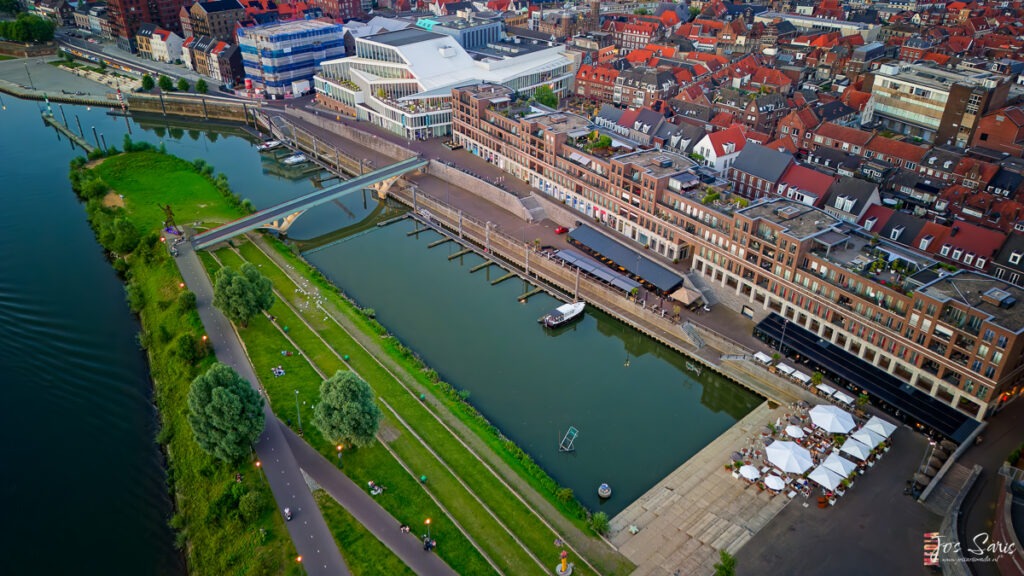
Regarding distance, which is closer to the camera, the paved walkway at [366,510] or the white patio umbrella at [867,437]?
the paved walkway at [366,510]

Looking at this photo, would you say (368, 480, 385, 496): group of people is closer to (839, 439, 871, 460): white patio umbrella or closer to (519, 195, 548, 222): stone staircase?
(839, 439, 871, 460): white patio umbrella

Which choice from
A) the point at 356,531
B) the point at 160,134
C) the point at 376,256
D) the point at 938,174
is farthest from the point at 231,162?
the point at 938,174

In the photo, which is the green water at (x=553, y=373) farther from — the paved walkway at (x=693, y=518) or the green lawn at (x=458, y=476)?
the green lawn at (x=458, y=476)

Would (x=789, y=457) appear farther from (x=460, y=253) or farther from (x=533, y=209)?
(x=533, y=209)

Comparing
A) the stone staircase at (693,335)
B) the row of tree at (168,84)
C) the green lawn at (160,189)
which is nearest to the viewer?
the stone staircase at (693,335)

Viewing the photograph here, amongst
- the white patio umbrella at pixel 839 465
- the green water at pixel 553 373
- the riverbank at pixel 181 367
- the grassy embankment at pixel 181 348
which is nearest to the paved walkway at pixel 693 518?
the green water at pixel 553 373

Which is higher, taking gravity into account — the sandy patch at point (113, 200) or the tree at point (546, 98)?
the tree at point (546, 98)

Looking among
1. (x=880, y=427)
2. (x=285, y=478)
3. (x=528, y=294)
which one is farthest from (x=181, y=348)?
(x=880, y=427)
